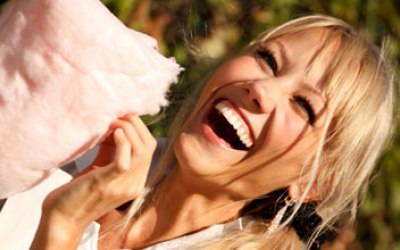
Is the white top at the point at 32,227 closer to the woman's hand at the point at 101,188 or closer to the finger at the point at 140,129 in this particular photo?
the woman's hand at the point at 101,188

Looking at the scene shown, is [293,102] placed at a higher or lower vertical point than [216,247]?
higher

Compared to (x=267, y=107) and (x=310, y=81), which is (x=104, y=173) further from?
(x=310, y=81)

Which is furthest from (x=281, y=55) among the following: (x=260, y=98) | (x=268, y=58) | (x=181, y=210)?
(x=181, y=210)

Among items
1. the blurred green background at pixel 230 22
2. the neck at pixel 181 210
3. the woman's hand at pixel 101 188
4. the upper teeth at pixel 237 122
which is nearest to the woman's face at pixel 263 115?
the upper teeth at pixel 237 122

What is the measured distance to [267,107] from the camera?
4.69ft

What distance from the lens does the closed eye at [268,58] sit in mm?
1521

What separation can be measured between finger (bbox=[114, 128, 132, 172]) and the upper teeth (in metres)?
0.39

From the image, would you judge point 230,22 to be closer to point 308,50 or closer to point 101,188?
point 308,50

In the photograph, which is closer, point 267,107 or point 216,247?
point 267,107

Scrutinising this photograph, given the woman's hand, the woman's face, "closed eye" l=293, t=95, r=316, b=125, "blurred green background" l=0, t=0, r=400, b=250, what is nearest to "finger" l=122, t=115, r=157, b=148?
the woman's hand

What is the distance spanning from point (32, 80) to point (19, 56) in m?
0.04

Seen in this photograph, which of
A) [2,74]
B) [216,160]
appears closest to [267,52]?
[216,160]

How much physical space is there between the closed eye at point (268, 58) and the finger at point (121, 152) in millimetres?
513

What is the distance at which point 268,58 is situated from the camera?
5.11 ft
